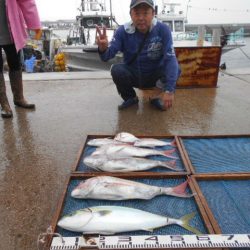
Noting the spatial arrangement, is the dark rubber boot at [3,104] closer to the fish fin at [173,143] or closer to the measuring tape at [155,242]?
the fish fin at [173,143]

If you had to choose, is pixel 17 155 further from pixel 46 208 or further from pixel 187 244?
pixel 187 244

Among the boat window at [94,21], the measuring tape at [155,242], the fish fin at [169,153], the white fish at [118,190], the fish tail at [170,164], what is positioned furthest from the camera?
the boat window at [94,21]

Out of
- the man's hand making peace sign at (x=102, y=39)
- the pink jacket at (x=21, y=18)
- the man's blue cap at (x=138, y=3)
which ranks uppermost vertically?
the man's blue cap at (x=138, y=3)

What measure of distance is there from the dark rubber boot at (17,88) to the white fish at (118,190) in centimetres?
280

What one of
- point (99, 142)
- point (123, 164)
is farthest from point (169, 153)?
point (99, 142)

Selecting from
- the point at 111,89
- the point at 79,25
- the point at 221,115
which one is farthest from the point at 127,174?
the point at 79,25

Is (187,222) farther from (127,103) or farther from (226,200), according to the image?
(127,103)

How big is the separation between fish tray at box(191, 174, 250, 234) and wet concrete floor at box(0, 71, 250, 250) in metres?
1.07

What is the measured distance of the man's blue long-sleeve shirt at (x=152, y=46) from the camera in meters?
4.38

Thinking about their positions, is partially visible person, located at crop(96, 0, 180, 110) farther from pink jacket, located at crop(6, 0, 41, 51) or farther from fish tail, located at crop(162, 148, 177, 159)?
fish tail, located at crop(162, 148, 177, 159)

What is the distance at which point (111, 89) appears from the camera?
6156mm

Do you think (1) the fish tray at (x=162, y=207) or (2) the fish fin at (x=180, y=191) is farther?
(2) the fish fin at (x=180, y=191)

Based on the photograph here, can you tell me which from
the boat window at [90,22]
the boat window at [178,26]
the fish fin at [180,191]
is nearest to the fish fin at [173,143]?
the fish fin at [180,191]

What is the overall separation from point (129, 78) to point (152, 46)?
0.55 m
